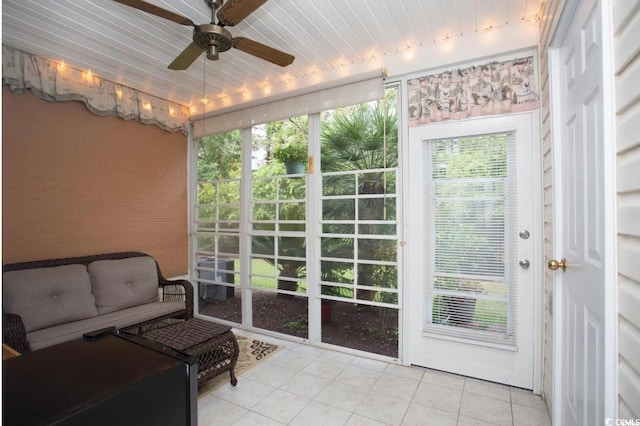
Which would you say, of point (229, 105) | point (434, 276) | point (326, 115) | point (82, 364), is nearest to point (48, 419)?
point (82, 364)

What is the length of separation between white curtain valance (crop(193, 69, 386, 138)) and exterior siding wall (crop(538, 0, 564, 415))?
3.64 feet

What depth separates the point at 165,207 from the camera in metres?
3.97

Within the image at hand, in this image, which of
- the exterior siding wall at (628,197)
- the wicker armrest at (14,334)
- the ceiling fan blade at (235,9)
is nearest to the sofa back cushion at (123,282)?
the wicker armrest at (14,334)

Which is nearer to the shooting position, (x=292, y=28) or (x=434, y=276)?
(x=292, y=28)

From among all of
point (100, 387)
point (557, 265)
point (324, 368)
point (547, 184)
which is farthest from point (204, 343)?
point (547, 184)

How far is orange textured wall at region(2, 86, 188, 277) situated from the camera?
2.86 metres

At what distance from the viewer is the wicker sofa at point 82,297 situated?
99.6 inches

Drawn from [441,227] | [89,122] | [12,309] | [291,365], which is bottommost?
[291,365]

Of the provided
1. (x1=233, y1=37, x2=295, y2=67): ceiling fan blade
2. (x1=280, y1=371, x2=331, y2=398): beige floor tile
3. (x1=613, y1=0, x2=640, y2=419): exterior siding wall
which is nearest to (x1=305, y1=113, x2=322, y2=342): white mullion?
(x1=280, y1=371, x2=331, y2=398): beige floor tile

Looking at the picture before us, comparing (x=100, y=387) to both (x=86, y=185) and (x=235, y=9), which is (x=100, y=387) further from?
(x=86, y=185)

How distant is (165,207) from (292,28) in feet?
8.15

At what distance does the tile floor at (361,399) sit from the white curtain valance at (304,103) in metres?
2.24

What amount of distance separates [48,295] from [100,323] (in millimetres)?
454

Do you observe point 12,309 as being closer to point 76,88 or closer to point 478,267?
point 76,88
